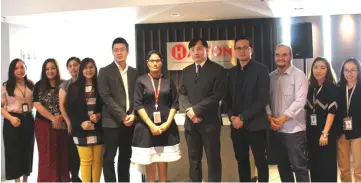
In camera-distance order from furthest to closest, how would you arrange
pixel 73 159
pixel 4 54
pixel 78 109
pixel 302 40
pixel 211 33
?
pixel 211 33 → pixel 302 40 → pixel 4 54 → pixel 73 159 → pixel 78 109

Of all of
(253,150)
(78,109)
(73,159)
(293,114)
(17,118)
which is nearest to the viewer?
(293,114)

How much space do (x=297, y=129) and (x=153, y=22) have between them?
9.75 ft

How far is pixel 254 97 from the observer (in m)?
3.07

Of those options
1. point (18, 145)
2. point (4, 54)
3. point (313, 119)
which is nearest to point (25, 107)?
point (18, 145)

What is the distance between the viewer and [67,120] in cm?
341

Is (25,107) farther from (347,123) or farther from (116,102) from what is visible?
(347,123)

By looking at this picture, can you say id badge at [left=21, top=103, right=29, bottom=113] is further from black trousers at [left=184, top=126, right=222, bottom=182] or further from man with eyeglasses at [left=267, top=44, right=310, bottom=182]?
man with eyeglasses at [left=267, top=44, right=310, bottom=182]

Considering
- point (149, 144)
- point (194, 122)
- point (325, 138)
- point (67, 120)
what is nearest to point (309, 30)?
point (325, 138)

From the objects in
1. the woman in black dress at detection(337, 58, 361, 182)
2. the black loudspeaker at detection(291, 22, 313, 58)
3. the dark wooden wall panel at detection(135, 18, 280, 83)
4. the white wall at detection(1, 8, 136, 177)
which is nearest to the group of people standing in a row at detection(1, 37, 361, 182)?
the woman in black dress at detection(337, 58, 361, 182)

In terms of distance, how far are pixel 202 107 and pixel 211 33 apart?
109 inches

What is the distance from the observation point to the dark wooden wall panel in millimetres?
5473

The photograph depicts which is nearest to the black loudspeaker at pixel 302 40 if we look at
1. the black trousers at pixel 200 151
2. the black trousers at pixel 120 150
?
the black trousers at pixel 200 151

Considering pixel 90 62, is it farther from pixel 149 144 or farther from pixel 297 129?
pixel 297 129

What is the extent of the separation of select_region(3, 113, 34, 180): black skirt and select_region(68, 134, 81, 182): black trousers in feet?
1.46
